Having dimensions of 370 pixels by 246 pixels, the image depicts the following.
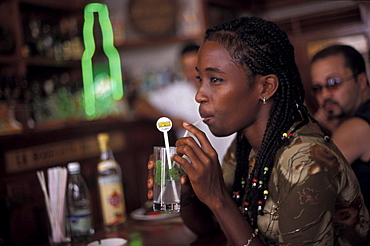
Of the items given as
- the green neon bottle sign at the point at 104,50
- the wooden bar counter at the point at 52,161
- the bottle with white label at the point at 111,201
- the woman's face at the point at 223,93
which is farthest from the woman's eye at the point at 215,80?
the green neon bottle sign at the point at 104,50

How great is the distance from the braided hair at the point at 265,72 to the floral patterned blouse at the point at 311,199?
0.04m

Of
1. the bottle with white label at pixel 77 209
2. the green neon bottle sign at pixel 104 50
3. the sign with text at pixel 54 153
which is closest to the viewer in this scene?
the bottle with white label at pixel 77 209

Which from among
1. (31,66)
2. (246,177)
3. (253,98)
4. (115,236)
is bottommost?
(115,236)

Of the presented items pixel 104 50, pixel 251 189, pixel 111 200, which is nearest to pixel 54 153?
pixel 111 200

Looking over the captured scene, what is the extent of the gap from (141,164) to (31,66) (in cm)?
123

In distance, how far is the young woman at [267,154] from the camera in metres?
1.21

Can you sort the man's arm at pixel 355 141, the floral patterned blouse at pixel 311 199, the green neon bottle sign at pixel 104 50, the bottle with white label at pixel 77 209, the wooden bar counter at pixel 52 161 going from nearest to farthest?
the floral patterned blouse at pixel 311 199
the bottle with white label at pixel 77 209
the man's arm at pixel 355 141
the wooden bar counter at pixel 52 161
the green neon bottle sign at pixel 104 50

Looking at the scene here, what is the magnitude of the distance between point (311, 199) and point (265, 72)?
0.43 m

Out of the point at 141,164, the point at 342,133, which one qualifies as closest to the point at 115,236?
the point at 342,133

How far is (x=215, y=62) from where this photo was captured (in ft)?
4.49

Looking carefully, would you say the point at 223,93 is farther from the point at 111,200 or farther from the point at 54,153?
the point at 54,153

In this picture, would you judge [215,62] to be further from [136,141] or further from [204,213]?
[136,141]

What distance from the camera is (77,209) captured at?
5.71 feet

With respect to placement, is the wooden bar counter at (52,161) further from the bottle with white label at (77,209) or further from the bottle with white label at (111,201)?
the bottle with white label at (111,201)
